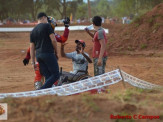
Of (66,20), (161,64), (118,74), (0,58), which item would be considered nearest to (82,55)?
(66,20)

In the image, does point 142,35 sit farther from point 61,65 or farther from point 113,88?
point 113,88

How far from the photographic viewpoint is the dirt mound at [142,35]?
16.2 meters

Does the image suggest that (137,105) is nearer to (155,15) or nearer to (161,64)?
(161,64)

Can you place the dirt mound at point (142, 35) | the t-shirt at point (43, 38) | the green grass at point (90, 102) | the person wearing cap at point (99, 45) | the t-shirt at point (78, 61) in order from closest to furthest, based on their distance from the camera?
the green grass at point (90, 102) → the t-shirt at point (43, 38) → the person wearing cap at point (99, 45) → the t-shirt at point (78, 61) → the dirt mound at point (142, 35)

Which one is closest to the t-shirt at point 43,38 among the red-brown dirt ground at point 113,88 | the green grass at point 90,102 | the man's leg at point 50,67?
the man's leg at point 50,67

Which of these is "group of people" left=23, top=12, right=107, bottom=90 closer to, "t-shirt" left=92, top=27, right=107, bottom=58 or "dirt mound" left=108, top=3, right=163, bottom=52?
"t-shirt" left=92, top=27, right=107, bottom=58

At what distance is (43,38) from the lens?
21.7 feet

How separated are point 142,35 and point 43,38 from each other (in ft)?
36.0

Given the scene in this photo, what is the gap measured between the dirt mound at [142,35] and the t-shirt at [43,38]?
10.1 meters

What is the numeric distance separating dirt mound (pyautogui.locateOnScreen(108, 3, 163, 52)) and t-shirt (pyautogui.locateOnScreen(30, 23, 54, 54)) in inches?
396

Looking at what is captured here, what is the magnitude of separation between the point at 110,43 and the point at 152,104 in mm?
12225

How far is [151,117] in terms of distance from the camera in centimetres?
473

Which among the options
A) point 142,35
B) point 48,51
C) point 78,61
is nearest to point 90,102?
point 48,51

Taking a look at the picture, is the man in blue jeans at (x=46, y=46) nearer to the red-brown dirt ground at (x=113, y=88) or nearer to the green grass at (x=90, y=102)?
the red-brown dirt ground at (x=113, y=88)
